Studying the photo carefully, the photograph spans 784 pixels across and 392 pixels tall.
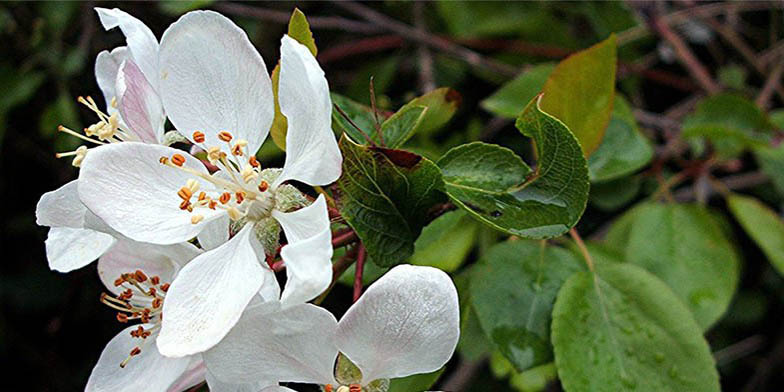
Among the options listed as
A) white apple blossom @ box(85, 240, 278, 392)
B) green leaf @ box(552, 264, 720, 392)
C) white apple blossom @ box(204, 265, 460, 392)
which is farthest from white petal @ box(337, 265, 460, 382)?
green leaf @ box(552, 264, 720, 392)

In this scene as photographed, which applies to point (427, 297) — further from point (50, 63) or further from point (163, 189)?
point (50, 63)

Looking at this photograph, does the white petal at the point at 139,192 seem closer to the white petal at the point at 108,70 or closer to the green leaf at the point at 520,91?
the white petal at the point at 108,70

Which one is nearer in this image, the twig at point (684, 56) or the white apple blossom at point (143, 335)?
the white apple blossom at point (143, 335)

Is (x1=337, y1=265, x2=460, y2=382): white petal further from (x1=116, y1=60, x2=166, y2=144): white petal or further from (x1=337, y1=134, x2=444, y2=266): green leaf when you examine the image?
(x1=116, y1=60, x2=166, y2=144): white petal

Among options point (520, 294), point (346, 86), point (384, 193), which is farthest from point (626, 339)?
point (346, 86)

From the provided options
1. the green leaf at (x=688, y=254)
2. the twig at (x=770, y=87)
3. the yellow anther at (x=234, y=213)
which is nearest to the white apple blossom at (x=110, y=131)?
the yellow anther at (x=234, y=213)

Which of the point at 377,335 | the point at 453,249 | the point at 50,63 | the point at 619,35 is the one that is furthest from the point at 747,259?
the point at 50,63
